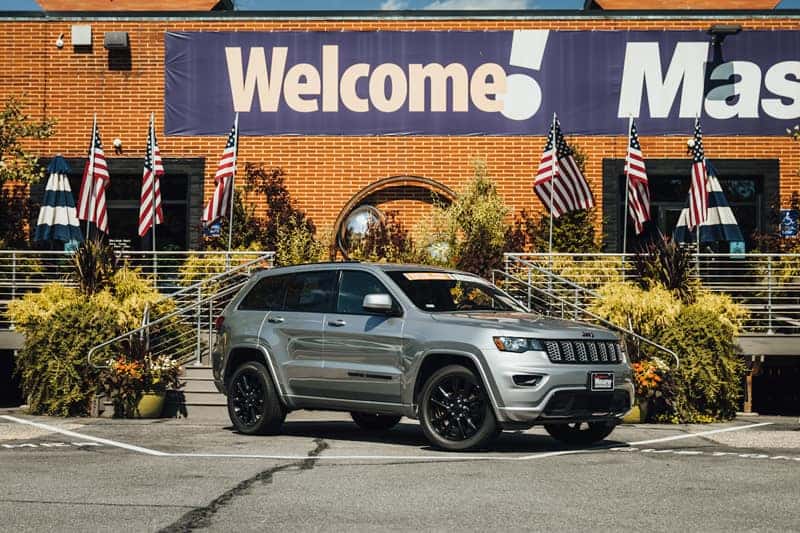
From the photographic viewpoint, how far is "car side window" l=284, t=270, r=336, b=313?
12.9 m

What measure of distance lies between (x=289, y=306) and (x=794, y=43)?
1645 cm

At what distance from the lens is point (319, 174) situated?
84.2ft

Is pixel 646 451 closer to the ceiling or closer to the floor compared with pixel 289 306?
closer to the floor

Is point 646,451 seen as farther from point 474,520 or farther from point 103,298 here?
point 103,298

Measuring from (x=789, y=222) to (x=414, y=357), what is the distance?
50.4 ft

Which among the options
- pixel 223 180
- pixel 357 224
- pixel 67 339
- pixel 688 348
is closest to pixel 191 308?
pixel 67 339

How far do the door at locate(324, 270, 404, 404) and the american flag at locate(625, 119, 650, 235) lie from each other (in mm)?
10826

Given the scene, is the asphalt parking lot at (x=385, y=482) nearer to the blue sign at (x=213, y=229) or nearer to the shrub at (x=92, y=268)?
the shrub at (x=92, y=268)

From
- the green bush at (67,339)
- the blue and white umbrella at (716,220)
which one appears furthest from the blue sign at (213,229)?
the blue and white umbrella at (716,220)

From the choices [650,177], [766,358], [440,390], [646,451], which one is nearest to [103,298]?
[440,390]

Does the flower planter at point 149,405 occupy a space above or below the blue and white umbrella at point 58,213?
below

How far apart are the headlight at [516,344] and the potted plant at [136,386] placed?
6690 mm

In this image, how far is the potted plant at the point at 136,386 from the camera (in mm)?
16344

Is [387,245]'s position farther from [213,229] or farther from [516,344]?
[516,344]
